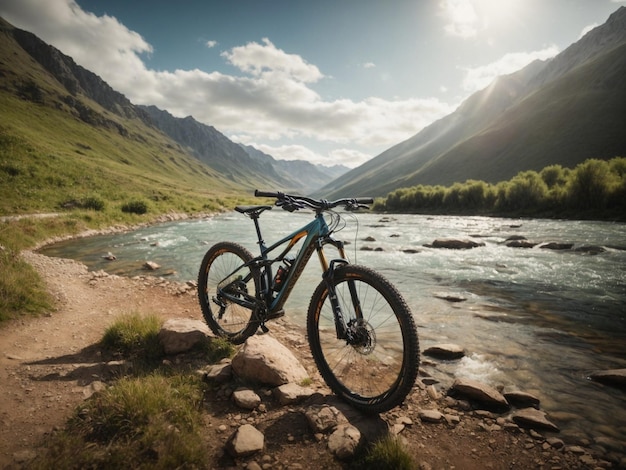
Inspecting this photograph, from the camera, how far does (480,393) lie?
4.68 m

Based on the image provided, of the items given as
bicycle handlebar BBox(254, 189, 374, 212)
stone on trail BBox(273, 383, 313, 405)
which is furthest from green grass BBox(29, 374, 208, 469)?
bicycle handlebar BBox(254, 189, 374, 212)

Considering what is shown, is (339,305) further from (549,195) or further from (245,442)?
(549,195)

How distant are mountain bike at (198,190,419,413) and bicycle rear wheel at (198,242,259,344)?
20mm

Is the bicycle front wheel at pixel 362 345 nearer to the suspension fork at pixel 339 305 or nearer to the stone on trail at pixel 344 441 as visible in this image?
the suspension fork at pixel 339 305

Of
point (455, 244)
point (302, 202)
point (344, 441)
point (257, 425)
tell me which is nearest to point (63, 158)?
point (455, 244)

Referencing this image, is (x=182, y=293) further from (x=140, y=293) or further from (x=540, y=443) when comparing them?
(x=540, y=443)

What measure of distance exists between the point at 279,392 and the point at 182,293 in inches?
286

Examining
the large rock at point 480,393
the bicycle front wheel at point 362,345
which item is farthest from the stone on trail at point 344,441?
the large rock at point 480,393

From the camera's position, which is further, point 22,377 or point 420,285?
point 420,285

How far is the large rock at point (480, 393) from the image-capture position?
4590 mm

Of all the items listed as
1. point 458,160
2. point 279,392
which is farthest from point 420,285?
point 458,160

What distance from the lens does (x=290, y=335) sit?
24.0 ft

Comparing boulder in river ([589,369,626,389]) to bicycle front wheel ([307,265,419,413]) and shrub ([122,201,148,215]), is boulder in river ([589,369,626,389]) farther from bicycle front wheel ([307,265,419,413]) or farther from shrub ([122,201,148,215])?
shrub ([122,201,148,215])

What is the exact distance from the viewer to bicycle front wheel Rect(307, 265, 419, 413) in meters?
3.72
